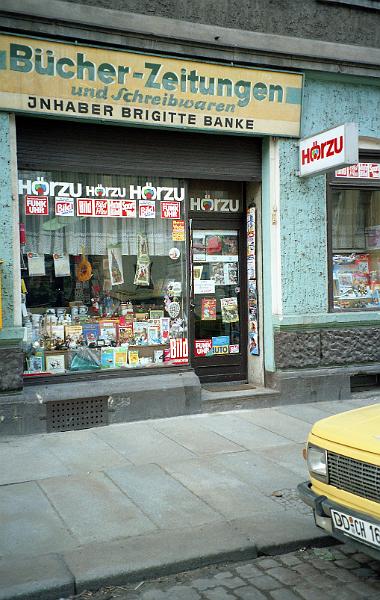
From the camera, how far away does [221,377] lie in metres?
9.50

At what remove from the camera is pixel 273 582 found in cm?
425

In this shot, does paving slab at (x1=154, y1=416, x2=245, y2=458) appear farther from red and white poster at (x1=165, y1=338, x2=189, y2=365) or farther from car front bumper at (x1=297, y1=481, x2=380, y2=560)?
car front bumper at (x1=297, y1=481, x2=380, y2=560)

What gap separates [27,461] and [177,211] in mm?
4016

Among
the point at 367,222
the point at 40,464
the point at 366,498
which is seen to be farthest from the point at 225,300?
the point at 366,498

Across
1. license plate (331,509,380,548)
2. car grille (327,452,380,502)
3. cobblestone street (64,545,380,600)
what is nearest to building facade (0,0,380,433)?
cobblestone street (64,545,380,600)

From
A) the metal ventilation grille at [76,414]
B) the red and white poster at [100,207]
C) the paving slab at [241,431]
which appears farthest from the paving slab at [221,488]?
the red and white poster at [100,207]

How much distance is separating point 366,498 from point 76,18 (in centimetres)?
635

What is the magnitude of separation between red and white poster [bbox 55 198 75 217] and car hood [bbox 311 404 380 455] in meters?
4.84

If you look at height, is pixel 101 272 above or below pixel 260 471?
above

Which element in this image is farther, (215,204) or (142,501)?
(215,204)

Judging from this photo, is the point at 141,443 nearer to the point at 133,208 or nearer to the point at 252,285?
the point at 133,208

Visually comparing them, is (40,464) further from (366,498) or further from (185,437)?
(366,498)

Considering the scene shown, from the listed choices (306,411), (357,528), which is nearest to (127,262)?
(306,411)

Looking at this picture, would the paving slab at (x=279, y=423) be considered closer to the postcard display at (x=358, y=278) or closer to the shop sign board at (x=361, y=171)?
the postcard display at (x=358, y=278)
